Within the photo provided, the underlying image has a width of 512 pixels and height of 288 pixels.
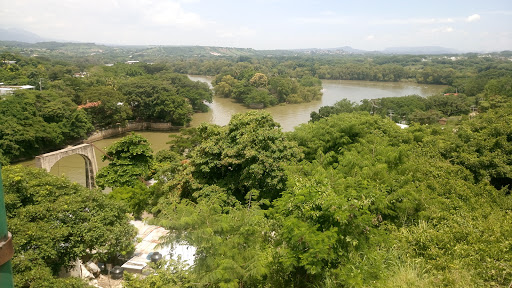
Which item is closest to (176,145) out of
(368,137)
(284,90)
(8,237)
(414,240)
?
(368,137)

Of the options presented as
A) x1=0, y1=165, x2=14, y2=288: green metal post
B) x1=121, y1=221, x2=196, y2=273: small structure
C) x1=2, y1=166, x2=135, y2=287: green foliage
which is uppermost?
x1=0, y1=165, x2=14, y2=288: green metal post

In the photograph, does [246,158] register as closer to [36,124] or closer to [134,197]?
[134,197]

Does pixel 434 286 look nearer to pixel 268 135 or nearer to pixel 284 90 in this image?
pixel 268 135

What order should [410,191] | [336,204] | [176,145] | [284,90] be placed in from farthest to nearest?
[284,90]
[176,145]
[410,191]
[336,204]

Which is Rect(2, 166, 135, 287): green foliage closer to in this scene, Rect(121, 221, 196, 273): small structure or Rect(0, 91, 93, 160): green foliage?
Rect(121, 221, 196, 273): small structure

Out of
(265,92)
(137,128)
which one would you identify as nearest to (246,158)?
(137,128)

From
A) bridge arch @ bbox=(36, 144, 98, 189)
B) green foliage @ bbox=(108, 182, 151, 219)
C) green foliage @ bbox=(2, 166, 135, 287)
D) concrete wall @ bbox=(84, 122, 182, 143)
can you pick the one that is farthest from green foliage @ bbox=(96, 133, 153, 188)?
concrete wall @ bbox=(84, 122, 182, 143)
